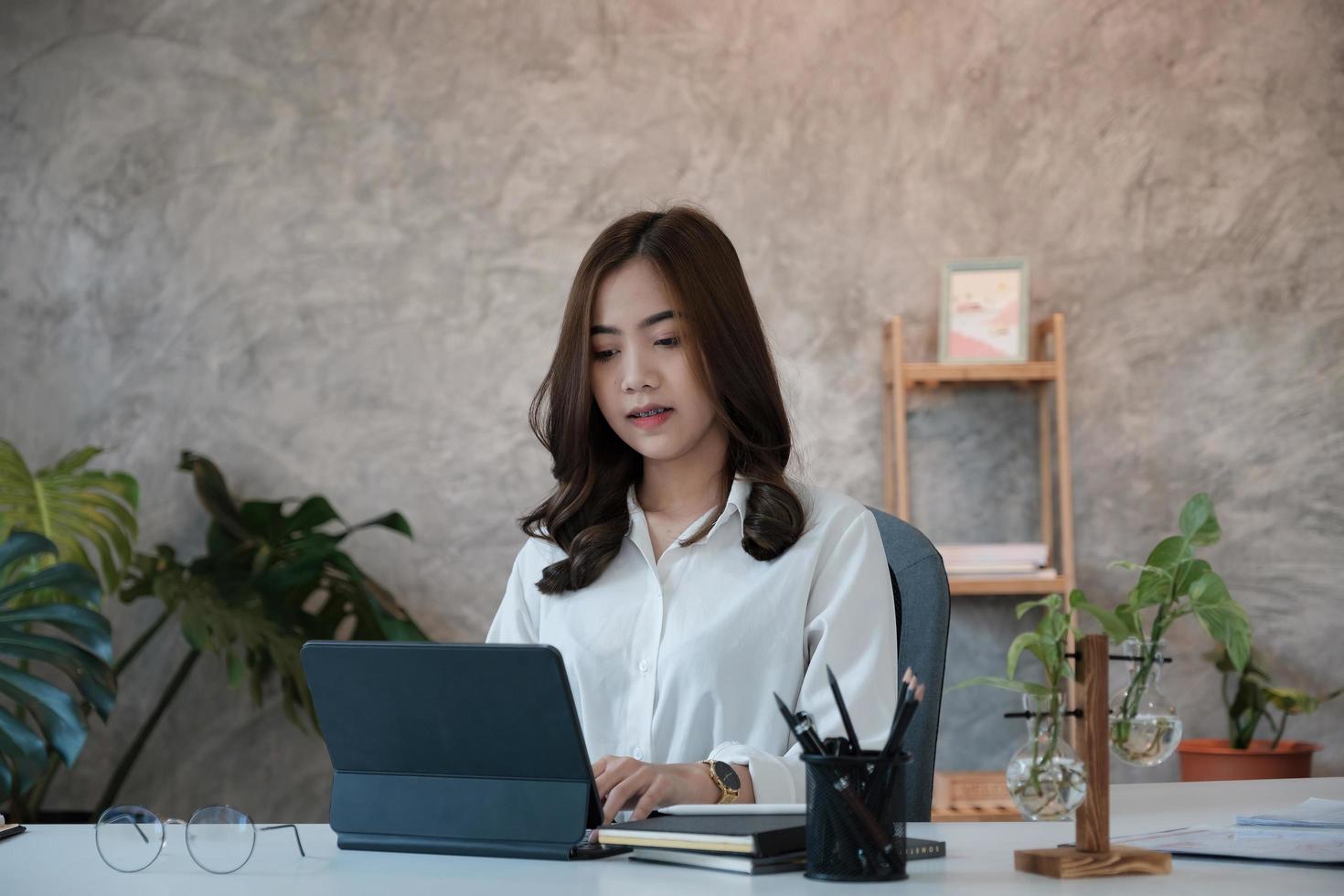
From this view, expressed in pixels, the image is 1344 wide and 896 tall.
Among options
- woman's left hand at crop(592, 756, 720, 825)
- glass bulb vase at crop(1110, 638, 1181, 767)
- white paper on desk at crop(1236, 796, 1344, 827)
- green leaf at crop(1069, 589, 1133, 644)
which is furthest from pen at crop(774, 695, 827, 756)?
green leaf at crop(1069, 589, 1133, 644)

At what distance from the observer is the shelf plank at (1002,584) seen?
3350 millimetres

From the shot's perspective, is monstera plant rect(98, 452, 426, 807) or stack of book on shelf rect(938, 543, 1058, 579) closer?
monstera plant rect(98, 452, 426, 807)

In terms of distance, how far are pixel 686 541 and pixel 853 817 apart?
795 millimetres

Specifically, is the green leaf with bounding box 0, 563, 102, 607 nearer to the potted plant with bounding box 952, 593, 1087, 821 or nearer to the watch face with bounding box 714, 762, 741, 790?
the watch face with bounding box 714, 762, 741, 790

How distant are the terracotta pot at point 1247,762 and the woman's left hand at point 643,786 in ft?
7.46

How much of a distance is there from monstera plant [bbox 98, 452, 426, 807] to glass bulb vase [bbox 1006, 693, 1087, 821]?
7.00 feet

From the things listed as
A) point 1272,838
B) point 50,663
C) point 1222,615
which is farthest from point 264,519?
point 1272,838

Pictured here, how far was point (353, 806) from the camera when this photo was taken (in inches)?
46.1

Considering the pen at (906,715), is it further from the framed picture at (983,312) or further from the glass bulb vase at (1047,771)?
the framed picture at (983,312)

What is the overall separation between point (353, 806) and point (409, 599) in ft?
7.93

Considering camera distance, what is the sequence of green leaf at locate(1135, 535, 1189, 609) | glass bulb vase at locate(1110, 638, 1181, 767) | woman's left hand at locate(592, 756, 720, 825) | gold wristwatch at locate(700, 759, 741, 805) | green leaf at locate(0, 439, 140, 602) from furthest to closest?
green leaf at locate(1135, 535, 1189, 609) → green leaf at locate(0, 439, 140, 602) → glass bulb vase at locate(1110, 638, 1181, 767) → gold wristwatch at locate(700, 759, 741, 805) → woman's left hand at locate(592, 756, 720, 825)

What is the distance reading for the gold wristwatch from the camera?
142 cm

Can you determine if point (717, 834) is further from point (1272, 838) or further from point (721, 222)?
point (721, 222)

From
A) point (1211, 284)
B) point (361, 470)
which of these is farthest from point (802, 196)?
point (361, 470)
